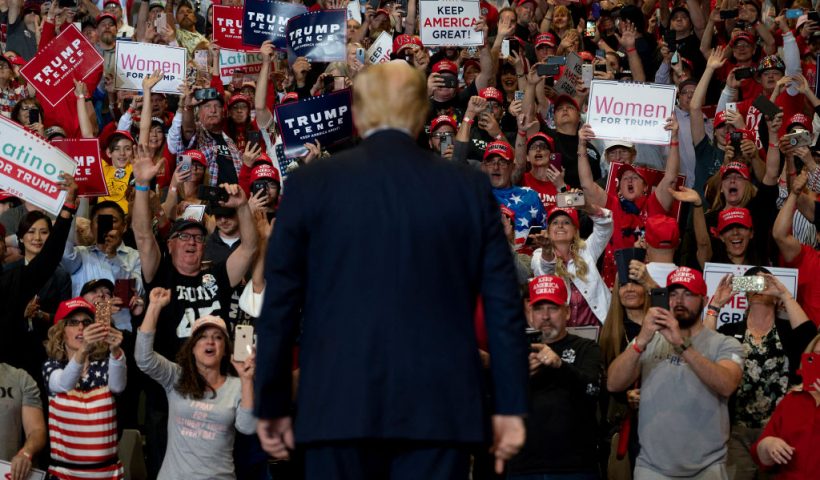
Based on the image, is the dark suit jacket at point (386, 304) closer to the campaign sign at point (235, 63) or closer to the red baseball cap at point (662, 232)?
the red baseball cap at point (662, 232)

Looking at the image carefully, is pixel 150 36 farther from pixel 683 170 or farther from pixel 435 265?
pixel 435 265

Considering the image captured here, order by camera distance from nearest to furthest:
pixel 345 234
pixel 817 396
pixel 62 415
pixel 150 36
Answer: pixel 345 234 → pixel 817 396 → pixel 62 415 → pixel 150 36

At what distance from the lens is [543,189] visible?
9945 mm

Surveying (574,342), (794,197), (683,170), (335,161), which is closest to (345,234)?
(335,161)

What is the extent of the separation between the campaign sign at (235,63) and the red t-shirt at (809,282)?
6342mm

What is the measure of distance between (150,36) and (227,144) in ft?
9.96

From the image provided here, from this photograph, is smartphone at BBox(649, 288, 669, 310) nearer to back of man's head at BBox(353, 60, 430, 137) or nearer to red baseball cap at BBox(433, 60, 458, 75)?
back of man's head at BBox(353, 60, 430, 137)

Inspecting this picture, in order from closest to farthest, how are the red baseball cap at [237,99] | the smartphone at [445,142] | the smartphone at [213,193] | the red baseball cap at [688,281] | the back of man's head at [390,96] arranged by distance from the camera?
the back of man's head at [390,96], the red baseball cap at [688,281], the smartphone at [213,193], the smartphone at [445,142], the red baseball cap at [237,99]

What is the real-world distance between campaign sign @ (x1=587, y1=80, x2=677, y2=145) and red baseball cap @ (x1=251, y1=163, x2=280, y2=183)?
253 cm

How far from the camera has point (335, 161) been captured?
11.3ft

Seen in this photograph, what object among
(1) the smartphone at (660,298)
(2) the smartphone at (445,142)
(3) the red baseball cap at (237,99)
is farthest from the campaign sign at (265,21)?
(1) the smartphone at (660,298)

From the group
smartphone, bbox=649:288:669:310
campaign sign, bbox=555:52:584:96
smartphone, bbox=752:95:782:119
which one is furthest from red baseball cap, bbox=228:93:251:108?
smartphone, bbox=649:288:669:310

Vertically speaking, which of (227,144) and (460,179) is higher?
(227,144)

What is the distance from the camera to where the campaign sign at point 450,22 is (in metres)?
12.2
